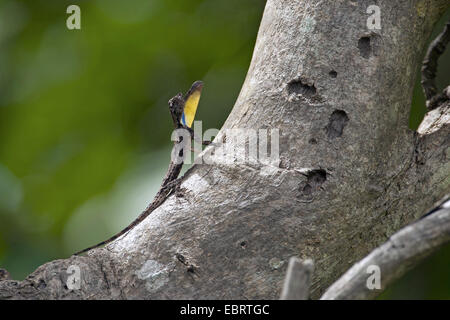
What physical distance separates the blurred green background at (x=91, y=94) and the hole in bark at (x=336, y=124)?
2.00m

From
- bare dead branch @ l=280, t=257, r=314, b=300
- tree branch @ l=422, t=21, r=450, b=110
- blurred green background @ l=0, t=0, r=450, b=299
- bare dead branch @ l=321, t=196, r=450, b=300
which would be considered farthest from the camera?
blurred green background @ l=0, t=0, r=450, b=299

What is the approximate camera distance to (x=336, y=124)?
2.27 m

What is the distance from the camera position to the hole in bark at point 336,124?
2.25 m

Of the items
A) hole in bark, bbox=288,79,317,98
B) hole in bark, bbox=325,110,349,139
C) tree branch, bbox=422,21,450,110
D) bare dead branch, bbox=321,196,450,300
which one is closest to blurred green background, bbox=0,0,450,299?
tree branch, bbox=422,21,450,110

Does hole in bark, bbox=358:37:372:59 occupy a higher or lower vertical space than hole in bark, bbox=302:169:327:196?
higher

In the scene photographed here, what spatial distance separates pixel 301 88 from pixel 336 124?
0.71 ft

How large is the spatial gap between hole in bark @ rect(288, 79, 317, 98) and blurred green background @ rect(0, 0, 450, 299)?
1.89 meters

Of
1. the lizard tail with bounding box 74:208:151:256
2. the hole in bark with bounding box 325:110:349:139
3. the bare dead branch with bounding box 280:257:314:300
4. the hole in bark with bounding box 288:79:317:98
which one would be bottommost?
the bare dead branch with bounding box 280:257:314:300

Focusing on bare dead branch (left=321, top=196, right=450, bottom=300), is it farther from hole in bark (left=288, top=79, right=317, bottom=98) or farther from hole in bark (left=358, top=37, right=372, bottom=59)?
hole in bark (left=358, top=37, right=372, bottom=59)

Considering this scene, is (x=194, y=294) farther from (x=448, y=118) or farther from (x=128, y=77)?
(x=128, y=77)

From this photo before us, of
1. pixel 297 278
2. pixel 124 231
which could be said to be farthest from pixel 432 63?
pixel 297 278

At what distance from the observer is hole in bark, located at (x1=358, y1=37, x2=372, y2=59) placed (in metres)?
2.36

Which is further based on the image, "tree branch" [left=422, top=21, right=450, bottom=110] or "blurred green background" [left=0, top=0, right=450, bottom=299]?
"blurred green background" [left=0, top=0, right=450, bottom=299]

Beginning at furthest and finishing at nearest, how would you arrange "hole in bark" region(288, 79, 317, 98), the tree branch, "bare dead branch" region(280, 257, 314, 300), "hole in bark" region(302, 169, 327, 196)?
the tree branch
"hole in bark" region(288, 79, 317, 98)
"hole in bark" region(302, 169, 327, 196)
"bare dead branch" region(280, 257, 314, 300)
